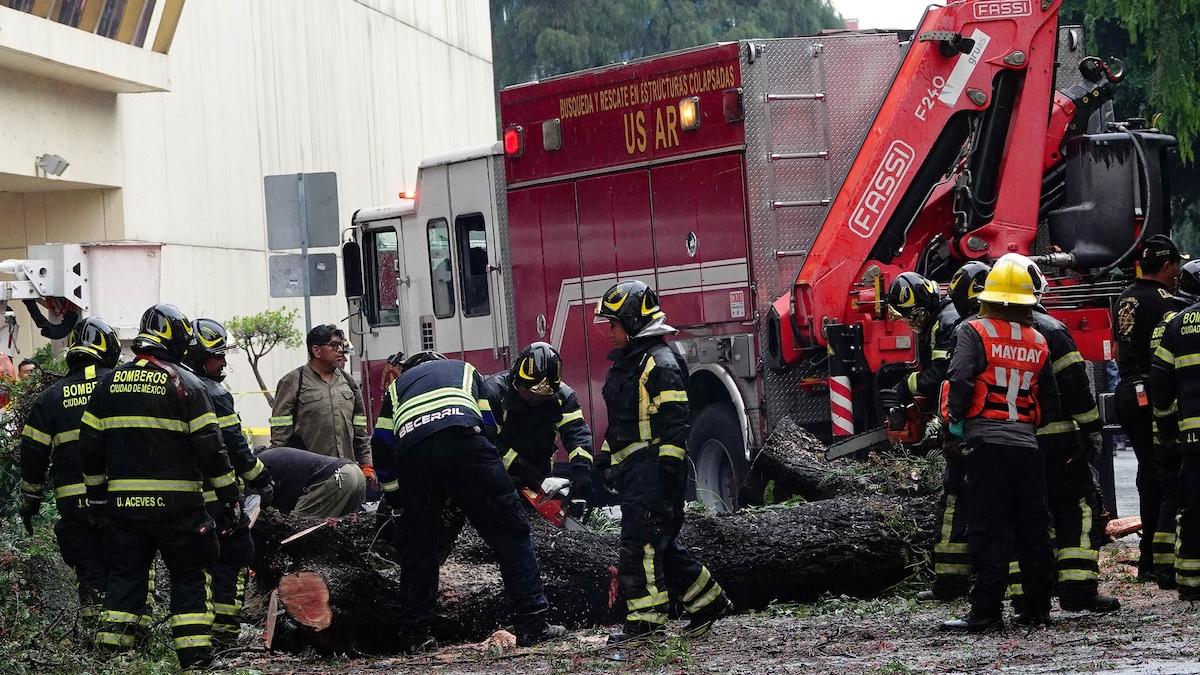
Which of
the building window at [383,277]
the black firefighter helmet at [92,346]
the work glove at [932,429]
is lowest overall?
the work glove at [932,429]

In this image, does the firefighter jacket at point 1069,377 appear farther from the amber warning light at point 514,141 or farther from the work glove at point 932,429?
the amber warning light at point 514,141

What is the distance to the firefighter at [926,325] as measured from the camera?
9.31 meters

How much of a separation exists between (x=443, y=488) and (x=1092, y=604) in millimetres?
3157

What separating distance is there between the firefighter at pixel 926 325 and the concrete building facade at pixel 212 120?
10.4 m

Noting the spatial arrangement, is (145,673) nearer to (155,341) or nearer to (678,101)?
(155,341)

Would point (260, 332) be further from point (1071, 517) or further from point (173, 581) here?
point (1071, 517)

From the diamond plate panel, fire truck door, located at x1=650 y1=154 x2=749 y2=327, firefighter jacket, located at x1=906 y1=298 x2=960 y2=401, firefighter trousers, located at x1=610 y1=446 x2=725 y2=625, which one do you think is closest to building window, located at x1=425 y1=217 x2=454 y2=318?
fire truck door, located at x1=650 y1=154 x2=749 y2=327

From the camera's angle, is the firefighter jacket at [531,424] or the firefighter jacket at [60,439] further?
the firefighter jacket at [531,424]

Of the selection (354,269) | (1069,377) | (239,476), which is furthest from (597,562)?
(354,269)

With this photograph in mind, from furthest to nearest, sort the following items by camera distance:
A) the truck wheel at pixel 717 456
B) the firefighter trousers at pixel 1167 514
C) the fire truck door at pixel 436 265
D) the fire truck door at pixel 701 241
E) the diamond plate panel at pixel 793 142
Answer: the fire truck door at pixel 436 265, the truck wheel at pixel 717 456, the fire truck door at pixel 701 241, the diamond plate panel at pixel 793 142, the firefighter trousers at pixel 1167 514

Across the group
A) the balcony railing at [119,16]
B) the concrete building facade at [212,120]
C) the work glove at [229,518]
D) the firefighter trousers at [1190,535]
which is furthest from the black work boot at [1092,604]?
the balcony railing at [119,16]

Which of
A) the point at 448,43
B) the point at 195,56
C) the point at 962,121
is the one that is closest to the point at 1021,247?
the point at 962,121

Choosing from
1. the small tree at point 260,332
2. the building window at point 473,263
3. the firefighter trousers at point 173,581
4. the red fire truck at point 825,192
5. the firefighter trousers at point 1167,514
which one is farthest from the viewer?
the small tree at point 260,332

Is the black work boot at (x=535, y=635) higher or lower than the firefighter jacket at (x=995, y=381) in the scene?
lower
